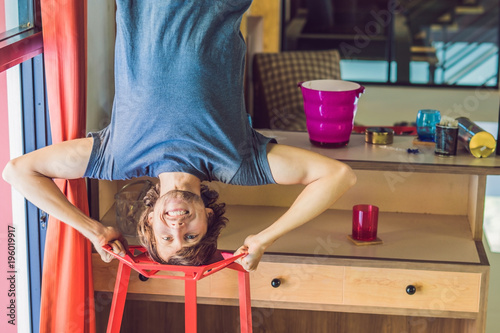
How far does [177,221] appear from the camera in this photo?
1799mm

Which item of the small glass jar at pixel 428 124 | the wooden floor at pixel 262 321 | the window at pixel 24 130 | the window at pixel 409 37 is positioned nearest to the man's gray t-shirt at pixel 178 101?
the window at pixel 24 130

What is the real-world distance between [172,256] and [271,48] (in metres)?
3.81

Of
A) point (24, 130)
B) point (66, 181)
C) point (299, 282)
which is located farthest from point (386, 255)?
point (24, 130)

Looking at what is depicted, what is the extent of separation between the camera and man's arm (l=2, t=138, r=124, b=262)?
1940 mm

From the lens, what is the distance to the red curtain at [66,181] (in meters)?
2.13

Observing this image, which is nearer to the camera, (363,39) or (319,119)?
(319,119)

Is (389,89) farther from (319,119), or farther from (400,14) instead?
(319,119)

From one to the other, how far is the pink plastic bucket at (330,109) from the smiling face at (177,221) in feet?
2.30

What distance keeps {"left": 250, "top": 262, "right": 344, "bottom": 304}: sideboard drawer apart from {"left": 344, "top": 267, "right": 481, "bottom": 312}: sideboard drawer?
44 millimetres

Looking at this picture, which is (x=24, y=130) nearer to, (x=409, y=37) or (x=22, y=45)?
(x=22, y=45)

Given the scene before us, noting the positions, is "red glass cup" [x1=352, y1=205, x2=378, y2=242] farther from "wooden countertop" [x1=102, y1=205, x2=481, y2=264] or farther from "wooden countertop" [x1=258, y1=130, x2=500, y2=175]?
Answer: "wooden countertop" [x1=258, y1=130, x2=500, y2=175]

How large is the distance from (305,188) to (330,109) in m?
0.50

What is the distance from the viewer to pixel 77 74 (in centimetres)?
216

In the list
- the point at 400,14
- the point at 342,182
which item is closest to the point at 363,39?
the point at 400,14
